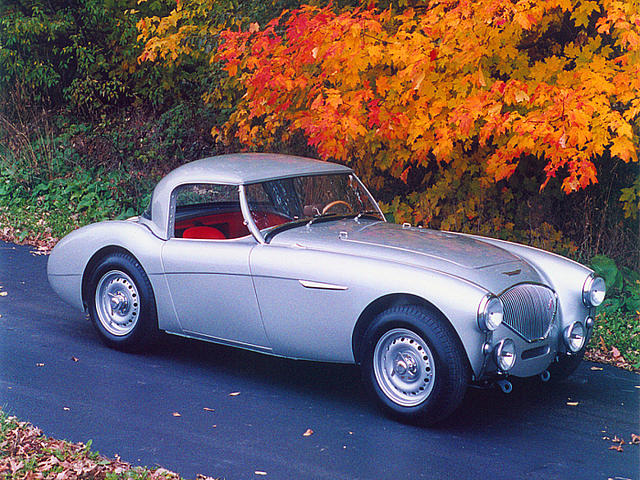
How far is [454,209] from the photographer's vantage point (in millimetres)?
9289

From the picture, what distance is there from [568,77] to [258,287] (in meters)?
3.29

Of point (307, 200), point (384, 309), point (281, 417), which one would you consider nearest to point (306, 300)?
point (384, 309)

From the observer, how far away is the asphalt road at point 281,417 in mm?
4633

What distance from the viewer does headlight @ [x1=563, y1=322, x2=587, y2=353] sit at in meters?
5.51

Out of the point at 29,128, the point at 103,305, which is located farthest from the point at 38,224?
the point at 103,305

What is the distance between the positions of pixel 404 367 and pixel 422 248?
819 millimetres


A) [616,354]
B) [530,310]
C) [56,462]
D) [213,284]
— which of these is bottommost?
[616,354]

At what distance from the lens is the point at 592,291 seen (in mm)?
5695

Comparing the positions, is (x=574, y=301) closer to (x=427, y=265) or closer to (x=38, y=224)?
(x=427, y=265)

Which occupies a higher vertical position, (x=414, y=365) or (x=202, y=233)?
(x=202, y=233)

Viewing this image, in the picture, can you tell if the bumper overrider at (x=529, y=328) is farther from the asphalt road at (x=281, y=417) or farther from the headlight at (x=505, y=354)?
the asphalt road at (x=281, y=417)

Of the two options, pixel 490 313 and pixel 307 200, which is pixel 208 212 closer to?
pixel 307 200

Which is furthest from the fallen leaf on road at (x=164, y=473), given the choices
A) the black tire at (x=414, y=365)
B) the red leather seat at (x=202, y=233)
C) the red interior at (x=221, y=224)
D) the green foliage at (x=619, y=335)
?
the green foliage at (x=619, y=335)

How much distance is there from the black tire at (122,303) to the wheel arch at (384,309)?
5.79 ft
